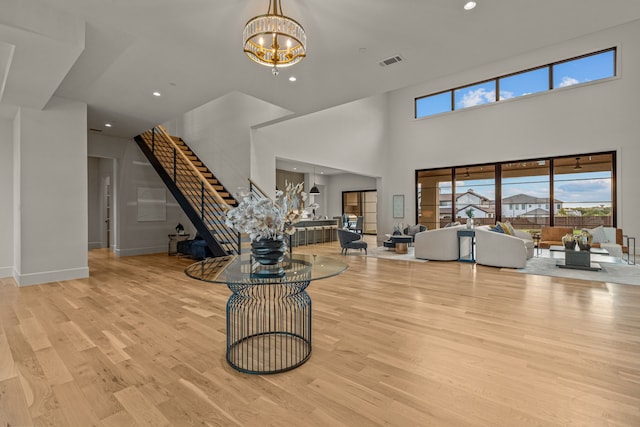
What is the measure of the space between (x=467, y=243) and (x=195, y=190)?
673 centimetres

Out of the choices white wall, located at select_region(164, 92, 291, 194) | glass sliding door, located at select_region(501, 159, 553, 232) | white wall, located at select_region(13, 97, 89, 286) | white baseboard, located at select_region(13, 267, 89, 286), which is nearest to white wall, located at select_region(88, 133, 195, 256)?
white wall, located at select_region(164, 92, 291, 194)

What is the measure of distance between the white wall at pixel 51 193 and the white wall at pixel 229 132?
2.99 meters

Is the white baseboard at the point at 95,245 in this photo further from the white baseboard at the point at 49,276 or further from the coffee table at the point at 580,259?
the coffee table at the point at 580,259

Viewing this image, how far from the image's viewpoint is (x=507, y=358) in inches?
94.6

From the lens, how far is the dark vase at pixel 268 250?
7.93 ft

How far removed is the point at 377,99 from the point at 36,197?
10.9 meters

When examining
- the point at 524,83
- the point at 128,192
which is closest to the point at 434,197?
the point at 524,83

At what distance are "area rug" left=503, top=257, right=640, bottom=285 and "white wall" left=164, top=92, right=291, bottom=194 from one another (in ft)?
19.1

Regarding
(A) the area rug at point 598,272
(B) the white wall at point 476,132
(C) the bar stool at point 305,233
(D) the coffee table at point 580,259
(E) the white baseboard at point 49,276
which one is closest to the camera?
(E) the white baseboard at point 49,276

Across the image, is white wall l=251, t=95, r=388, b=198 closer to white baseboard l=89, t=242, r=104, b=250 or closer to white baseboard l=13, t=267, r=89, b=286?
white baseboard l=13, t=267, r=89, b=286

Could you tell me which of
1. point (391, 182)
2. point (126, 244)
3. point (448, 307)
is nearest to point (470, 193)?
point (391, 182)

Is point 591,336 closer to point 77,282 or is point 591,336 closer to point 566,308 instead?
point 566,308

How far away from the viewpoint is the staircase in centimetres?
601

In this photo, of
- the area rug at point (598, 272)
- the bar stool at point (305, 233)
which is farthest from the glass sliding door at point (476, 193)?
the bar stool at point (305, 233)
